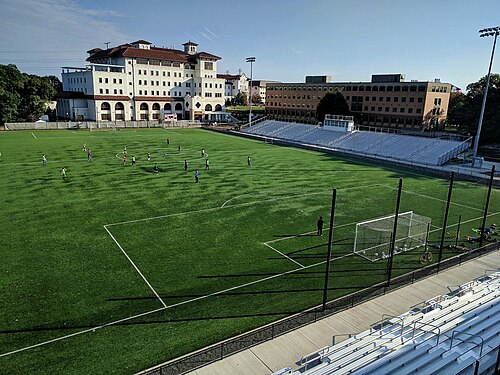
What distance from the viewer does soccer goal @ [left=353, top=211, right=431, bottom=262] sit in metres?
22.4

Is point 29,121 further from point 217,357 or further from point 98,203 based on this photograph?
point 217,357

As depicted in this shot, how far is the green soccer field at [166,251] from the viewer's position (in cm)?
1425

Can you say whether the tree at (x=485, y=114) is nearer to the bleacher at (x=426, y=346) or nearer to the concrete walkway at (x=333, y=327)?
the concrete walkway at (x=333, y=327)

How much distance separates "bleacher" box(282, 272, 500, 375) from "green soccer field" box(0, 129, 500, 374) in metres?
4.06

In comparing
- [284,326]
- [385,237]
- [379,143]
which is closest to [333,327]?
[284,326]

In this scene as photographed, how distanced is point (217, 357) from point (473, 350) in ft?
27.4

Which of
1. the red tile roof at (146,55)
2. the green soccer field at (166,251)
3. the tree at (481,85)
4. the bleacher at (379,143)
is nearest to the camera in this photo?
the green soccer field at (166,251)

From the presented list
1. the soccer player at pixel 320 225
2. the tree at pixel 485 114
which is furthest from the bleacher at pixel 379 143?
the soccer player at pixel 320 225

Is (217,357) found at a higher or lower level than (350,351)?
lower

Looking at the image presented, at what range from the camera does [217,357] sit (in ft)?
41.5

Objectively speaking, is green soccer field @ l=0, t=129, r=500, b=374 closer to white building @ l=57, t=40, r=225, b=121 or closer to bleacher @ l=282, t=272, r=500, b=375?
bleacher @ l=282, t=272, r=500, b=375

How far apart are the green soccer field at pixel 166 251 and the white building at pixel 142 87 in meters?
56.3

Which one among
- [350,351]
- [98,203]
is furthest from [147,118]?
[350,351]

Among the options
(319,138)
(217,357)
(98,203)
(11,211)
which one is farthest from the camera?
(319,138)
